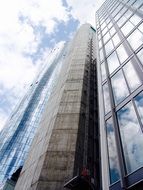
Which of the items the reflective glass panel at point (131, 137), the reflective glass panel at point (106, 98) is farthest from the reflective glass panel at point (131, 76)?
the reflective glass panel at point (106, 98)

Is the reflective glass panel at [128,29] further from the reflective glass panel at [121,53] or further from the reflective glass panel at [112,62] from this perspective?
the reflective glass panel at [112,62]

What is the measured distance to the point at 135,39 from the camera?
1341cm

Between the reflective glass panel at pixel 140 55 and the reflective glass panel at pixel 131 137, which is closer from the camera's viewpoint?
the reflective glass panel at pixel 131 137

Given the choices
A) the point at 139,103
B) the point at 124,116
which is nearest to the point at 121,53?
the point at 124,116

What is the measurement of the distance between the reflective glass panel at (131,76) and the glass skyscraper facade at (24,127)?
164ft

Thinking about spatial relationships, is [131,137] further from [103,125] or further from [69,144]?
[69,144]

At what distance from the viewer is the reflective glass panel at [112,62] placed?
13867mm

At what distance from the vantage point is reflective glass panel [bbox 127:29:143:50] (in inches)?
493

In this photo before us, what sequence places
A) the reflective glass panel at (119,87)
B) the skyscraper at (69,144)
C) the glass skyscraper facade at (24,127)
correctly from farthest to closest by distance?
1. the glass skyscraper facade at (24,127)
2. the skyscraper at (69,144)
3. the reflective glass panel at (119,87)

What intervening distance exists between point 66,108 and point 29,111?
62867 millimetres

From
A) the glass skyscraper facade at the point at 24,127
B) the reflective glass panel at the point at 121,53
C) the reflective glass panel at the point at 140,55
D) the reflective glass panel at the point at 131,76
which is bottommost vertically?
the reflective glass panel at the point at 131,76

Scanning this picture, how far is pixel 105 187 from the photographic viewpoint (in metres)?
8.60

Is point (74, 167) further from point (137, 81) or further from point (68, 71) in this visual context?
point (68, 71)

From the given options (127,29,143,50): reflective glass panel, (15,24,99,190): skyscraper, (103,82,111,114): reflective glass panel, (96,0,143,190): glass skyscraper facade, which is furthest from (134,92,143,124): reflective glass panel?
(15,24,99,190): skyscraper
